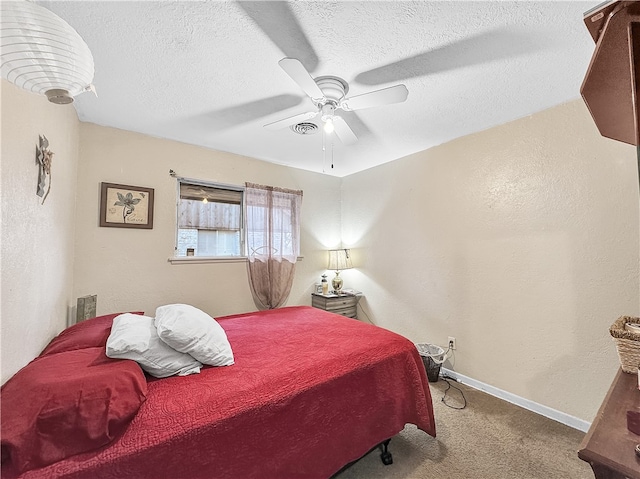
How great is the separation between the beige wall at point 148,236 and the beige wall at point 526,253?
1.98m

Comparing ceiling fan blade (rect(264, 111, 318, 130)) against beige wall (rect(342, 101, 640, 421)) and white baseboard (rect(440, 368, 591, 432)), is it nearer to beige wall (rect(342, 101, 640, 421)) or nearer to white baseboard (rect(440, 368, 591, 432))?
beige wall (rect(342, 101, 640, 421))

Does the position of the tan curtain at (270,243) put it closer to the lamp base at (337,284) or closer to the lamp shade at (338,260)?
the lamp shade at (338,260)

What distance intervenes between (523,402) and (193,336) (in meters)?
2.61

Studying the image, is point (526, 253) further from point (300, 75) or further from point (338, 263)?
point (300, 75)

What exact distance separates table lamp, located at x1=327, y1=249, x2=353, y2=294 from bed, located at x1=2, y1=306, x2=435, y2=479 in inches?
65.6

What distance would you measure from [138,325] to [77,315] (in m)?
1.28

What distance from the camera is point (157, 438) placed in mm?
965

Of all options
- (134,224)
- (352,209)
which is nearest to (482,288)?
(352,209)

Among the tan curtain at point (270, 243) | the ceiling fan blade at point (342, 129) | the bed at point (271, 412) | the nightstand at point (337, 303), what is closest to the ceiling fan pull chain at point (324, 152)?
the ceiling fan blade at point (342, 129)

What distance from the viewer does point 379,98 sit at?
63.3 inches

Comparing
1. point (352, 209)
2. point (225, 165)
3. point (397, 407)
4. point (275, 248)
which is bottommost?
point (397, 407)

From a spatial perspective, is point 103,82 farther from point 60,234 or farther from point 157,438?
point 157,438

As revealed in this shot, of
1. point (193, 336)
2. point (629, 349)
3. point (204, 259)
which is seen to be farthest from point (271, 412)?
point (204, 259)

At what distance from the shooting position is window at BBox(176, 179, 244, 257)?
291 cm
